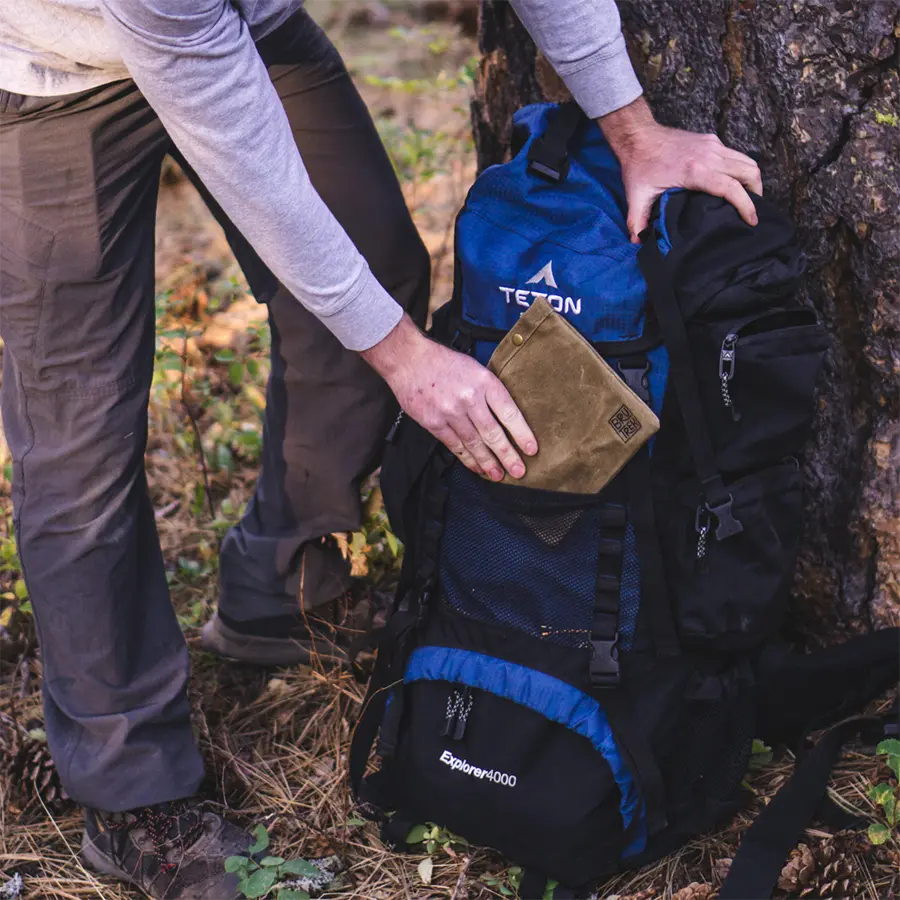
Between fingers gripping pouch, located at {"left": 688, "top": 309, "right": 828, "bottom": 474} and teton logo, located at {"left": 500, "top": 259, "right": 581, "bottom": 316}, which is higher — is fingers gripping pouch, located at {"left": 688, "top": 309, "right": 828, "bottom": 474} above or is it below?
below

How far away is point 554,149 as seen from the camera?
6.71 ft

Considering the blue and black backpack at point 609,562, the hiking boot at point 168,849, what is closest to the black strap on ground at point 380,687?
the blue and black backpack at point 609,562

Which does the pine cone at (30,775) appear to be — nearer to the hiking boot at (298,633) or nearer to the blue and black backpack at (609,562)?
the hiking boot at (298,633)

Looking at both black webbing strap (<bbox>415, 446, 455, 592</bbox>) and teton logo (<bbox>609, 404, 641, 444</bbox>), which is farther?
black webbing strap (<bbox>415, 446, 455, 592</bbox>)

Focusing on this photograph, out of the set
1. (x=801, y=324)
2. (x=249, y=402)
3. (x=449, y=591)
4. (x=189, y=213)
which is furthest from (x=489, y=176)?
(x=189, y=213)

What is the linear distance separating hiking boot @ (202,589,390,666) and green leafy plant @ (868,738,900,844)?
1.18m

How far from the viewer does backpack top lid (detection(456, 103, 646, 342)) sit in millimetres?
1878

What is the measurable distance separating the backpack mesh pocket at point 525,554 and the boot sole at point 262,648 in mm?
633

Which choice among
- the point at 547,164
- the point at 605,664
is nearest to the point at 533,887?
the point at 605,664

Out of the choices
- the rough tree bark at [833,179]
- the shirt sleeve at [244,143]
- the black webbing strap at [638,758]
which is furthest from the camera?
the rough tree bark at [833,179]

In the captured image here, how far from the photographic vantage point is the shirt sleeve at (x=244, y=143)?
1.49 m

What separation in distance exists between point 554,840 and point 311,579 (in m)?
0.91

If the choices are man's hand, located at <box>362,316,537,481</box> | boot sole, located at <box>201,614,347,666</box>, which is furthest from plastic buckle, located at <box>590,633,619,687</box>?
boot sole, located at <box>201,614,347,666</box>

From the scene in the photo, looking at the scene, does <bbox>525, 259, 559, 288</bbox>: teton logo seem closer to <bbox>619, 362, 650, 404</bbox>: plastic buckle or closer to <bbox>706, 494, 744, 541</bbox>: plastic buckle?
<bbox>619, 362, 650, 404</bbox>: plastic buckle
